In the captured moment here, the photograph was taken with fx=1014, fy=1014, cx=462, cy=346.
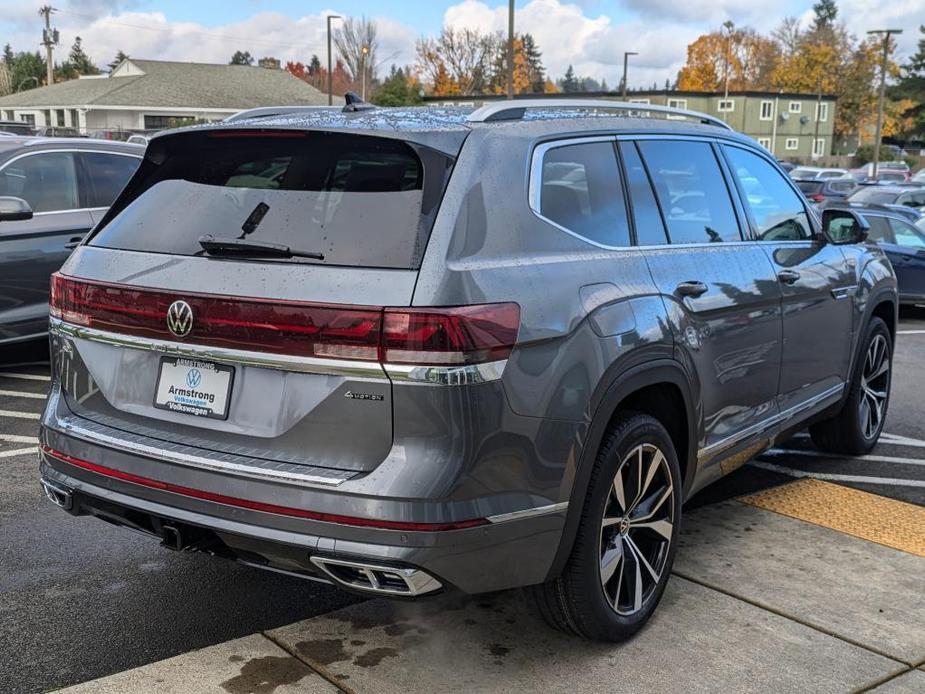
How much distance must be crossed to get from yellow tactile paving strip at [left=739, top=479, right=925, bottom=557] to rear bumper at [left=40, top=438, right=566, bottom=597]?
2.41m

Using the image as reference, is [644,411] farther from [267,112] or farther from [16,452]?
[16,452]

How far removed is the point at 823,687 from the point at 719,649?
377 mm

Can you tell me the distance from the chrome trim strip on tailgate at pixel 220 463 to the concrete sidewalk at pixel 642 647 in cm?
77

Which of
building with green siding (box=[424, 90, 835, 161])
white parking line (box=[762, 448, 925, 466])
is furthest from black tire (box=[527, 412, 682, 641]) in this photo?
building with green siding (box=[424, 90, 835, 161])

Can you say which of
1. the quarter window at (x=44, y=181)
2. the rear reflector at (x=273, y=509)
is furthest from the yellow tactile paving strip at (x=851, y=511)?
the quarter window at (x=44, y=181)

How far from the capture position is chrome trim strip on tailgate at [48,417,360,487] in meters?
2.88


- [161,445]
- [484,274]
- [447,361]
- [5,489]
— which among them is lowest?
[5,489]

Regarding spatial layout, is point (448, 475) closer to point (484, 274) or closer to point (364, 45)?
point (484, 274)

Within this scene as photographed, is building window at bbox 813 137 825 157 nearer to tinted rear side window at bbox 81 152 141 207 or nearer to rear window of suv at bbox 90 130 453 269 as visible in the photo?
tinted rear side window at bbox 81 152 141 207

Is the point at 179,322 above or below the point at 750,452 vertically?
above

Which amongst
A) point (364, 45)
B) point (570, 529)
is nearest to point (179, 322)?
point (570, 529)

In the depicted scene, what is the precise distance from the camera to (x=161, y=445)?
124 inches

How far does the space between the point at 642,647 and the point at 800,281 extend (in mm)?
2102

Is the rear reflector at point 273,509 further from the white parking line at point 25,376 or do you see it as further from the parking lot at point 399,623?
the white parking line at point 25,376
